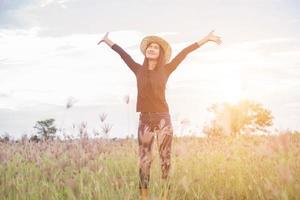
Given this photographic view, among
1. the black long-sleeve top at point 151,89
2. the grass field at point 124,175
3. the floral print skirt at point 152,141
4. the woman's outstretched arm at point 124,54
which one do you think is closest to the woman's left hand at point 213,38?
the black long-sleeve top at point 151,89

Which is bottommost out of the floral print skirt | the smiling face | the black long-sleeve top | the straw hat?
the floral print skirt

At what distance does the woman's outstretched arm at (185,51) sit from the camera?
6.72 meters

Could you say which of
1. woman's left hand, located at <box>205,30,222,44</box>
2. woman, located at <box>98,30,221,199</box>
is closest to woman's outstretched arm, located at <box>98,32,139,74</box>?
woman, located at <box>98,30,221,199</box>

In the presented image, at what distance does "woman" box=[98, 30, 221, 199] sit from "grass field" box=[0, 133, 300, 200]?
24cm

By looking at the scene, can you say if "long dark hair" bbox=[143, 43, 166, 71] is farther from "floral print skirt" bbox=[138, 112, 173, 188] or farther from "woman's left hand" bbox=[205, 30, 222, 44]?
"woman's left hand" bbox=[205, 30, 222, 44]

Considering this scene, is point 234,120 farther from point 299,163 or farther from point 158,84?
point 158,84

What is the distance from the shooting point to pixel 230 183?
6.74 metres

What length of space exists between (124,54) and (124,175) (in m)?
1.90

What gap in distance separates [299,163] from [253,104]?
88.7 feet

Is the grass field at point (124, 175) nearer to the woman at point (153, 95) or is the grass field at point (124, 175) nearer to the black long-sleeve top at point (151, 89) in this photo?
the woman at point (153, 95)

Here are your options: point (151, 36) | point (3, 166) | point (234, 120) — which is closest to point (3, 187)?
point (3, 166)

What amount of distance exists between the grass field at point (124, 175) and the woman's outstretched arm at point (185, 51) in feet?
3.94

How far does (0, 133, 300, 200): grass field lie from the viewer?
5227 mm

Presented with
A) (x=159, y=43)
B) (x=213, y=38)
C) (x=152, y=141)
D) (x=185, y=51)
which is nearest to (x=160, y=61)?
(x=159, y=43)
